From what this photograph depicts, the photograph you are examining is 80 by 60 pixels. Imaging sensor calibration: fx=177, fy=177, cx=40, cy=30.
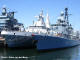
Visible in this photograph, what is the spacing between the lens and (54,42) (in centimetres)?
3528

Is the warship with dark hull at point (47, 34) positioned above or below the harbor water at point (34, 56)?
above

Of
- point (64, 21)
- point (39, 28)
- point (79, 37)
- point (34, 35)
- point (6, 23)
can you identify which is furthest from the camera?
point (79, 37)

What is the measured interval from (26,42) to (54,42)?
19.1 ft

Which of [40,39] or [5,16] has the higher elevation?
[5,16]

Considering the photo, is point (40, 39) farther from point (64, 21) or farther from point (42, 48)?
point (64, 21)

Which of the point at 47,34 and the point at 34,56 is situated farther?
the point at 47,34

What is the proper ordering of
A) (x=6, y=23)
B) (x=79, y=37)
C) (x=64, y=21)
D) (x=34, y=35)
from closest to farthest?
(x=34, y=35)
(x=64, y=21)
(x=6, y=23)
(x=79, y=37)

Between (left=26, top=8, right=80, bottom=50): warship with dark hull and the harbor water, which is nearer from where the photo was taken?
the harbor water

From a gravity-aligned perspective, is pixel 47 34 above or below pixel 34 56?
above

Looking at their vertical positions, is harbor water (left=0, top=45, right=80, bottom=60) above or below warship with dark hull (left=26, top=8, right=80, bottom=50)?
below

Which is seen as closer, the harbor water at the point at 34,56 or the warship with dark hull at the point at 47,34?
the harbor water at the point at 34,56

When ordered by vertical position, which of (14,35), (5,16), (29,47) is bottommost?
(29,47)

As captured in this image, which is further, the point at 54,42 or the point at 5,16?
the point at 5,16

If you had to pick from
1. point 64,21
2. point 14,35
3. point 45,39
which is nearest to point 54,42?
Result: point 45,39
